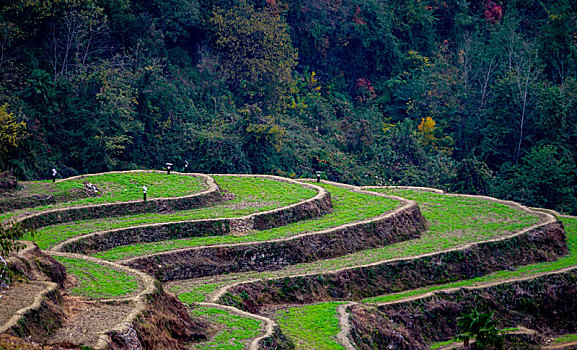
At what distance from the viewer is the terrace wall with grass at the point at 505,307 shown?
2150 centimetres

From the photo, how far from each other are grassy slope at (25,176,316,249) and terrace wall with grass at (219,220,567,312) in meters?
4.72

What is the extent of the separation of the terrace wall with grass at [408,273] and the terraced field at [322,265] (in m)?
0.04

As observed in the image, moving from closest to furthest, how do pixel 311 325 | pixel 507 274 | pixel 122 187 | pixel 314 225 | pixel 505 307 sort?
pixel 311 325
pixel 505 307
pixel 507 274
pixel 314 225
pixel 122 187

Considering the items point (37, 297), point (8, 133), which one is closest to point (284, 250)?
point (37, 297)

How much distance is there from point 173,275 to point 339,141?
25936 millimetres

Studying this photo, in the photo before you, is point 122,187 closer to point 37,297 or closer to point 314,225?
point 314,225

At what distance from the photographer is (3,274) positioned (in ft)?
48.3

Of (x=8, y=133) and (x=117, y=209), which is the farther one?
(x=8, y=133)

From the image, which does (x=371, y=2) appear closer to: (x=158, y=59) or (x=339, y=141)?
(x=339, y=141)

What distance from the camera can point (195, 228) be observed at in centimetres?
2409

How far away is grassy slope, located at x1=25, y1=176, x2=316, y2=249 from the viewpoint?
22.8 meters

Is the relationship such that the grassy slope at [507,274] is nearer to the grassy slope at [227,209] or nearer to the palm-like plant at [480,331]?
the palm-like plant at [480,331]

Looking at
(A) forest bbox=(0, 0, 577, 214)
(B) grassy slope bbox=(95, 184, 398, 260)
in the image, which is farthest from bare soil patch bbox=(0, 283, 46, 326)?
(A) forest bbox=(0, 0, 577, 214)

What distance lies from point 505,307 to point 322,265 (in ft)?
18.2
